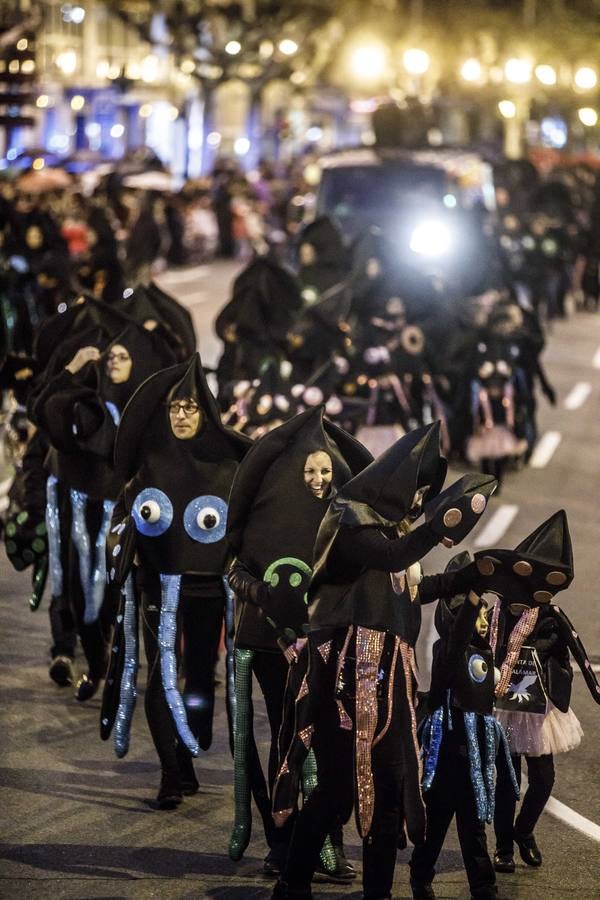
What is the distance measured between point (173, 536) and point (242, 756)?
3.60 ft

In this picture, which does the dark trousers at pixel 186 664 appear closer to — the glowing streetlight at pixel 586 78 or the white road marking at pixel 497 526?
the white road marking at pixel 497 526

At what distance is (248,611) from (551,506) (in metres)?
8.49

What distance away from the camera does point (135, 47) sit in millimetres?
66312

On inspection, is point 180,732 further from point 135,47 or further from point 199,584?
point 135,47

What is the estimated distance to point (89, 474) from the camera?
9.95m

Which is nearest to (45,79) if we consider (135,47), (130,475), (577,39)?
(135,47)

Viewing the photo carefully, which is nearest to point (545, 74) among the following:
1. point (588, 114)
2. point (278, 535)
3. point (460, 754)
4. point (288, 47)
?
point (588, 114)

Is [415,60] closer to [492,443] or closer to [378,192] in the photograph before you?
[378,192]

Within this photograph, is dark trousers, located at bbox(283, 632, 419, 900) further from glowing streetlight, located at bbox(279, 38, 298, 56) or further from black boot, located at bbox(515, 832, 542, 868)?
glowing streetlight, located at bbox(279, 38, 298, 56)

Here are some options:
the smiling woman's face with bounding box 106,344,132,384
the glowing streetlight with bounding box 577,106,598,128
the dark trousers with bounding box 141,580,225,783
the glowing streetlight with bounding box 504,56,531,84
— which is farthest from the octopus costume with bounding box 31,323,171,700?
the glowing streetlight with bounding box 577,106,598,128

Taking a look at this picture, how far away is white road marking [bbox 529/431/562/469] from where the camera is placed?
18.1m

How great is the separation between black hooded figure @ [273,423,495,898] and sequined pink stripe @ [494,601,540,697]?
25.4 inches

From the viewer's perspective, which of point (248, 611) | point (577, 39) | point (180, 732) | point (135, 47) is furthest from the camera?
point (135, 47)

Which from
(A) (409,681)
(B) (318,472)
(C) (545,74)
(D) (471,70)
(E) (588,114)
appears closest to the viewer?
(A) (409,681)
